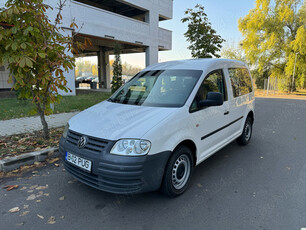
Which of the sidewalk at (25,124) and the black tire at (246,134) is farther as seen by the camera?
the sidewalk at (25,124)

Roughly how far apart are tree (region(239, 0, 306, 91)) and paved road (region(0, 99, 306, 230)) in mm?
23717

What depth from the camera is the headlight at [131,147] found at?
2.58 metres

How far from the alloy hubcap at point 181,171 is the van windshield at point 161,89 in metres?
0.79

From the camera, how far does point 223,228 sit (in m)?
2.48

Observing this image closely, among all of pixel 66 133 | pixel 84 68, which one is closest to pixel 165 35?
pixel 66 133

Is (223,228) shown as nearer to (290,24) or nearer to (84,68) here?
(290,24)

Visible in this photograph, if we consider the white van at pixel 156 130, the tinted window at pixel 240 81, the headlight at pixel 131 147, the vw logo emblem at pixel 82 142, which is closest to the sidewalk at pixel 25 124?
the white van at pixel 156 130

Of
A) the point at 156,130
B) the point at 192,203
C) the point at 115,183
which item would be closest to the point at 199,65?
the point at 156,130

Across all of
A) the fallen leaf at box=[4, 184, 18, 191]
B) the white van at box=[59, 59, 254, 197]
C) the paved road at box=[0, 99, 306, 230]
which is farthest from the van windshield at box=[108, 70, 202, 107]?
the fallen leaf at box=[4, 184, 18, 191]

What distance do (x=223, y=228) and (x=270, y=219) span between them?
0.62m

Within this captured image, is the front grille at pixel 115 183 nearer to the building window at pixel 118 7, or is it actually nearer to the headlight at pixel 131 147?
the headlight at pixel 131 147

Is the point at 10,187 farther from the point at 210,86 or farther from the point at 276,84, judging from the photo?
the point at 276,84

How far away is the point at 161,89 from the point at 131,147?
140cm

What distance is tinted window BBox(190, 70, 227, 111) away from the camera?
3372 millimetres
